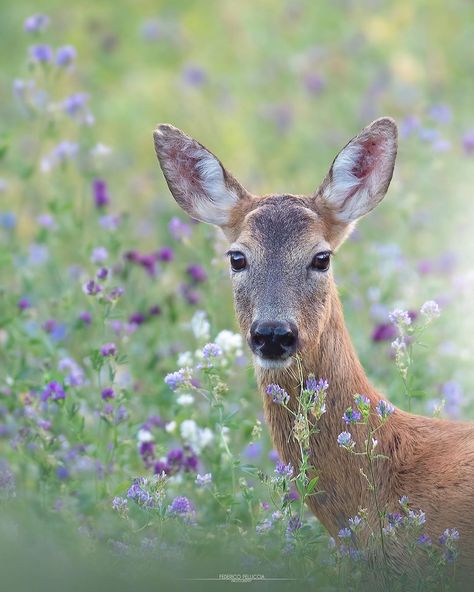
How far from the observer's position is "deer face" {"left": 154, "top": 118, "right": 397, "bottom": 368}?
418cm

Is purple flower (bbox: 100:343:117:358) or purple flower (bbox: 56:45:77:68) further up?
purple flower (bbox: 56:45:77:68)

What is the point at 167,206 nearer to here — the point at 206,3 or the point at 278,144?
the point at 278,144

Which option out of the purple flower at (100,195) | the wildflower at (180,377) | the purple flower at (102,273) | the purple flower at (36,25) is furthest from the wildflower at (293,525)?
the purple flower at (36,25)

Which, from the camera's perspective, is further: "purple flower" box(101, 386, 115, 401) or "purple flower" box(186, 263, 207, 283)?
"purple flower" box(186, 263, 207, 283)

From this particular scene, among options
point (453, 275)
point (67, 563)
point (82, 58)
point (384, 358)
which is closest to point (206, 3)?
point (82, 58)

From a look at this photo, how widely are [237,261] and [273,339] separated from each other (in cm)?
53

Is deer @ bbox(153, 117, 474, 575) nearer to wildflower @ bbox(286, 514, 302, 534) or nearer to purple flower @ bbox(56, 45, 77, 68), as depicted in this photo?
wildflower @ bbox(286, 514, 302, 534)

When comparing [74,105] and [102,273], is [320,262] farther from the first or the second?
[74,105]

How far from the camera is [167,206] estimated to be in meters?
8.66

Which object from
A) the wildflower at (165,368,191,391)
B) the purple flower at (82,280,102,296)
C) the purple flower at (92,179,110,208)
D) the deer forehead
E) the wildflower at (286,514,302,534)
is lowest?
the wildflower at (286,514,302,534)

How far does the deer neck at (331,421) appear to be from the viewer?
163 inches

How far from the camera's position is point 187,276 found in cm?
604

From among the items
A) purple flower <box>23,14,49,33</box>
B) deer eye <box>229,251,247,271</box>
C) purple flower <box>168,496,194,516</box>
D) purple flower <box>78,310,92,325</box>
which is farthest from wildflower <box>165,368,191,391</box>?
purple flower <box>23,14,49,33</box>

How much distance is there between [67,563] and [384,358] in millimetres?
2997
